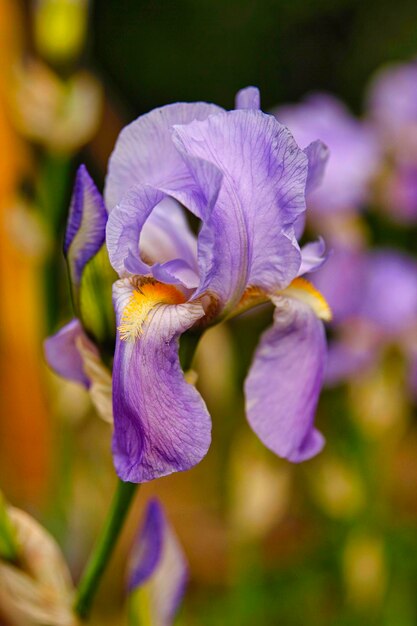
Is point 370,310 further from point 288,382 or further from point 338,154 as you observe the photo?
point 288,382

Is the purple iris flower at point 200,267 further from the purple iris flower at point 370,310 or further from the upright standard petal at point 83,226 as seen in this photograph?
the purple iris flower at point 370,310

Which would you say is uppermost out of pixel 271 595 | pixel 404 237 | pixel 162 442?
pixel 162 442

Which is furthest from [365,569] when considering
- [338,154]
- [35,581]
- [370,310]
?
[35,581]

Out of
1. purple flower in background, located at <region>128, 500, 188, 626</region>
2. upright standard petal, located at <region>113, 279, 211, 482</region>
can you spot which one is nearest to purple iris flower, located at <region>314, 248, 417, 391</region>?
purple flower in background, located at <region>128, 500, 188, 626</region>

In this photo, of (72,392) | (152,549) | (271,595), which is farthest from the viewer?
(271,595)

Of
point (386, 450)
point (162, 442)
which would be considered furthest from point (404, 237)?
point (162, 442)

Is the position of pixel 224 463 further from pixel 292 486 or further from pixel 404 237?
pixel 404 237

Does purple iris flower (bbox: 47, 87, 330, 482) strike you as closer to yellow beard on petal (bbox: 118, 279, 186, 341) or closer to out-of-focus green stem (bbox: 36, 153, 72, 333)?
yellow beard on petal (bbox: 118, 279, 186, 341)
